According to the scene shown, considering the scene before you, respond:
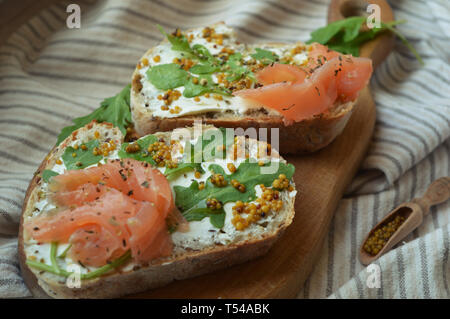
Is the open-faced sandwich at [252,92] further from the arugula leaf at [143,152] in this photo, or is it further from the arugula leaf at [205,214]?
the arugula leaf at [205,214]

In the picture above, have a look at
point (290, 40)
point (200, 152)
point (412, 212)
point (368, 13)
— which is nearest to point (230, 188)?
point (200, 152)

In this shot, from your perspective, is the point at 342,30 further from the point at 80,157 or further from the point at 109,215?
the point at 109,215

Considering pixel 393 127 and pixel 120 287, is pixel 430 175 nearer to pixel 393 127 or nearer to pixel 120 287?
pixel 393 127

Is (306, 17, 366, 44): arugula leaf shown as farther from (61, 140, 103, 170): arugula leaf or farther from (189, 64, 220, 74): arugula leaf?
(61, 140, 103, 170): arugula leaf

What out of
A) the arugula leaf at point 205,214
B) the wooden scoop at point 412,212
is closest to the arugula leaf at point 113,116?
the arugula leaf at point 205,214

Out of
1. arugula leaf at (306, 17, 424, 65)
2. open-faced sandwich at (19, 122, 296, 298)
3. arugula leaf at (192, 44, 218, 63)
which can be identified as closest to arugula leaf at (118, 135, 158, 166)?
open-faced sandwich at (19, 122, 296, 298)
